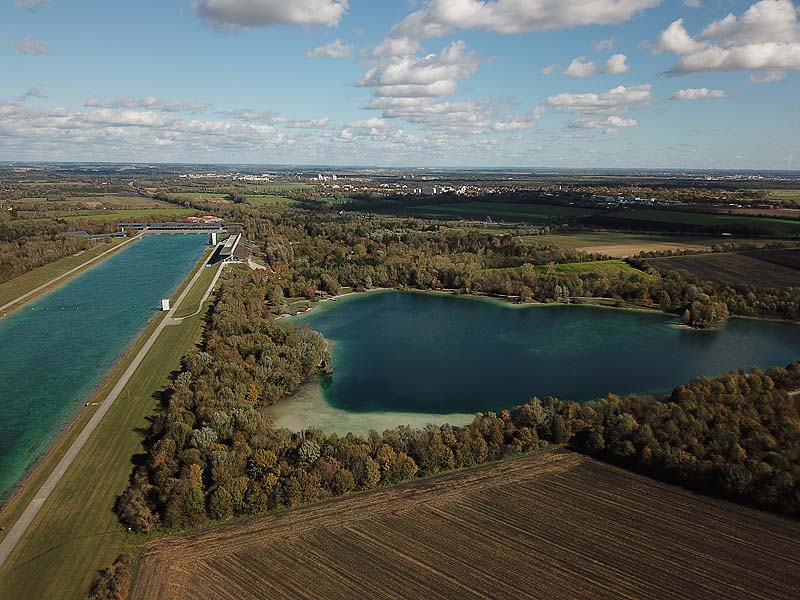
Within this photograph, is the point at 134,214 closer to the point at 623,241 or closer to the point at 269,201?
the point at 269,201

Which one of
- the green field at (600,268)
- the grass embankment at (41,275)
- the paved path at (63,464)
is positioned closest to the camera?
the paved path at (63,464)

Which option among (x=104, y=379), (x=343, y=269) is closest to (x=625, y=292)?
(x=343, y=269)

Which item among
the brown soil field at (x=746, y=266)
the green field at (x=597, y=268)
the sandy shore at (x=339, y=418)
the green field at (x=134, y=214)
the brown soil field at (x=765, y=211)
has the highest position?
the brown soil field at (x=765, y=211)

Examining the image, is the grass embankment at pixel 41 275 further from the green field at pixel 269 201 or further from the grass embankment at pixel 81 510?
the green field at pixel 269 201

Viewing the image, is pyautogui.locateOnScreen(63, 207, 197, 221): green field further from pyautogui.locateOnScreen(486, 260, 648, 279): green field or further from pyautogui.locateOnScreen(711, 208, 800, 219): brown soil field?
pyautogui.locateOnScreen(711, 208, 800, 219): brown soil field

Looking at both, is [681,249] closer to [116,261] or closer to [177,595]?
[177,595]

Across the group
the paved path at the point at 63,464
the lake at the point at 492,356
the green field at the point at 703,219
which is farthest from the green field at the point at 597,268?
the paved path at the point at 63,464
